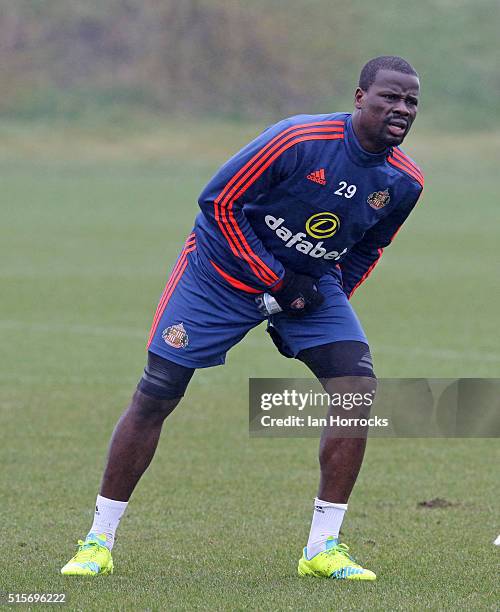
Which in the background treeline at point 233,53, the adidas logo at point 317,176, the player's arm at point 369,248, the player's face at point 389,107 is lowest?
the player's arm at point 369,248

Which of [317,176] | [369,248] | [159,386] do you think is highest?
[317,176]

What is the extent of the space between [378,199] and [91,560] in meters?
2.16

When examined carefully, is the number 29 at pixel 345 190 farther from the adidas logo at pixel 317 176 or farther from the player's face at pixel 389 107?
the player's face at pixel 389 107

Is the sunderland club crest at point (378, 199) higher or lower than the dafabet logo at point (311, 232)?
higher

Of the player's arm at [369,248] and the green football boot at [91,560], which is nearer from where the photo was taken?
the green football boot at [91,560]

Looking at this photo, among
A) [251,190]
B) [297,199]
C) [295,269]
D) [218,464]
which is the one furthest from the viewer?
[218,464]

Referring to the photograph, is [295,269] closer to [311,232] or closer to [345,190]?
[311,232]

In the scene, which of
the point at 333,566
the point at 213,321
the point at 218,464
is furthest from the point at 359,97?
the point at 218,464

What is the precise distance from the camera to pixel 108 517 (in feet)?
21.7

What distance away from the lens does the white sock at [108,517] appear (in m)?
6.60

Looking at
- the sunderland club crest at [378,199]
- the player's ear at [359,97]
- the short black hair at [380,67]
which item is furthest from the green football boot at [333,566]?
the short black hair at [380,67]

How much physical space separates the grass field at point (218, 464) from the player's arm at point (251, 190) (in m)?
1.45

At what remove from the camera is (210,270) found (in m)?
6.68

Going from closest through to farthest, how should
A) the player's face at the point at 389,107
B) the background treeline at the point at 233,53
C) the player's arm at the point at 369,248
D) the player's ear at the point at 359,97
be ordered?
the player's face at the point at 389,107, the player's ear at the point at 359,97, the player's arm at the point at 369,248, the background treeline at the point at 233,53
